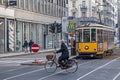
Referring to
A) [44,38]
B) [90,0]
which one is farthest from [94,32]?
[90,0]

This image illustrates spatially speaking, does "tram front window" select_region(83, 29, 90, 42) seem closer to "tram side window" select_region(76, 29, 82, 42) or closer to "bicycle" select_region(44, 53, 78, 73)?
"tram side window" select_region(76, 29, 82, 42)

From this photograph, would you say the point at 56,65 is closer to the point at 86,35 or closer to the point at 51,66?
the point at 51,66

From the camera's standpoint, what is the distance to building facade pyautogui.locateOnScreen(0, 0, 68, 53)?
2063 inches

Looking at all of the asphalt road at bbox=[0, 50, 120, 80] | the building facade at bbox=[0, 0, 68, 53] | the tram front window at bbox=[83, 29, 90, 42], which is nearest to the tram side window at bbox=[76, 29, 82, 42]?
the tram front window at bbox=[83, 29, 90, 42]

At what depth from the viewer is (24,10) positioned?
194 feet

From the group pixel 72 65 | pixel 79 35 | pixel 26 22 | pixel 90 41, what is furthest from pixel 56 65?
pixel 26 22

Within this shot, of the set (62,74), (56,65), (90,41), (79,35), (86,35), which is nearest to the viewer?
(62,74)

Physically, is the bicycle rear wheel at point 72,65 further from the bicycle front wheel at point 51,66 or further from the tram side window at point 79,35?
the tram side window at point 79,35

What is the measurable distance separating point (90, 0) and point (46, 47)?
127 feet

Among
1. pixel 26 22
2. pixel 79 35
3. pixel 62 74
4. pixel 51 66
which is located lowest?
pixel 62 74

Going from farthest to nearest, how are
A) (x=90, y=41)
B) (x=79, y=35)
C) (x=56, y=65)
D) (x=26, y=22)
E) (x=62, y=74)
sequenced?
(x=26, y=22), (x=79, y=35), (x=90, y=41), (x=56, y=65), (x=62, y=74)

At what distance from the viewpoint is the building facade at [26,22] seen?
172ft

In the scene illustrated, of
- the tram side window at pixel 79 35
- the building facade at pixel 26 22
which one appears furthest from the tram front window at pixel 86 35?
the building facade at pixel 26 22

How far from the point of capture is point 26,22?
60188mm
